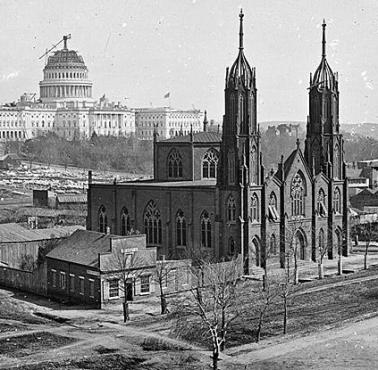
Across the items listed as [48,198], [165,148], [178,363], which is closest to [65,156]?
[48,198]

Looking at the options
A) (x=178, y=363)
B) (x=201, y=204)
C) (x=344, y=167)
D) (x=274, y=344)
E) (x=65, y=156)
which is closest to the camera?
(x=178, y=363)

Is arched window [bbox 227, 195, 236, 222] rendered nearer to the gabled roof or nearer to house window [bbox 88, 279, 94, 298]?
the gabled roof

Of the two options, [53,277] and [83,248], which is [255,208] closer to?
[83,248]

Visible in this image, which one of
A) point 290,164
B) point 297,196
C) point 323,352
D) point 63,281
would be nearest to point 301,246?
point 297,196

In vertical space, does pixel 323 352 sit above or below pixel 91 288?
below

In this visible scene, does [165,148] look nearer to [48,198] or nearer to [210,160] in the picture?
[210,160]

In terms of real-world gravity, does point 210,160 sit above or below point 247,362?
above

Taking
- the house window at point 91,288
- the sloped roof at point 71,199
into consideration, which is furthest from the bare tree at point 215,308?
the sloped roof at point 71,199
